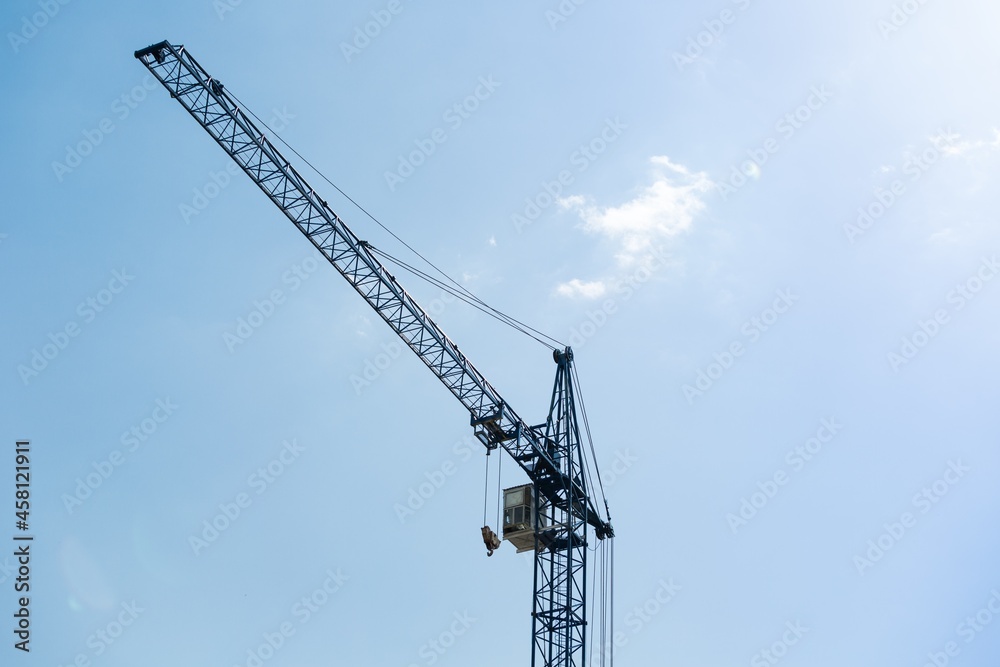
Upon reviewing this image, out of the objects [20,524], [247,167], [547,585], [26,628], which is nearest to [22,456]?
[20,524]

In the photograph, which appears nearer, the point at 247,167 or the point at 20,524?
the point at 20,524

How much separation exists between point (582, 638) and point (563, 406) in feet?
41.2

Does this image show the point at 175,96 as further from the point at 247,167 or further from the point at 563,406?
the point at 563,406

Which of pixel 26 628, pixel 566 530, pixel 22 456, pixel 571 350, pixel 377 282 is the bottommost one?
pixel 26 628

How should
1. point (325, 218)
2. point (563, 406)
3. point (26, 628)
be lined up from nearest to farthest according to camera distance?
point (26, 628) → point (325, 218) → point (563, 406)

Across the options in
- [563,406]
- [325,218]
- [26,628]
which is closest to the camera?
[26,628]

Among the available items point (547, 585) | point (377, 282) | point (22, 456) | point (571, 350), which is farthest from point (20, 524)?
point (571, 350)

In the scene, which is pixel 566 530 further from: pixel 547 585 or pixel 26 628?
pixel 26 628

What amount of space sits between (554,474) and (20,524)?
2683cm

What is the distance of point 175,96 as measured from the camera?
69.2 metres

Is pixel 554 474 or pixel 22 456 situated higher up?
pixel 554 474

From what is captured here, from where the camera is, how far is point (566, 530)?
71.3 metres

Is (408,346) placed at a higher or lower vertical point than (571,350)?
lower

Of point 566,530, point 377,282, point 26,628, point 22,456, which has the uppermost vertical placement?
point 377,282
